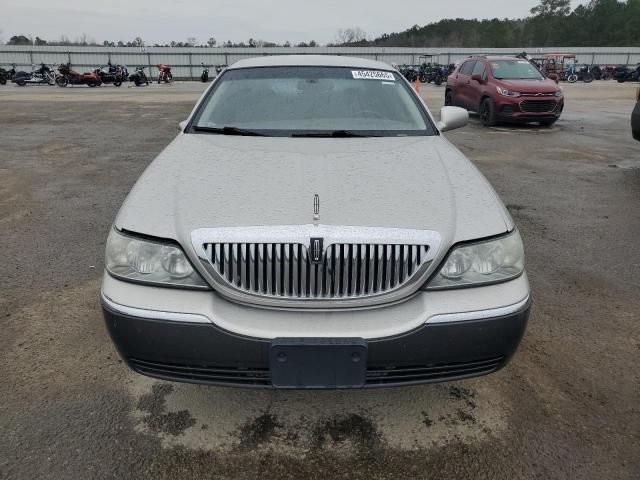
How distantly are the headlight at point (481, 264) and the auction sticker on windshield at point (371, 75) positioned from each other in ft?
6.09

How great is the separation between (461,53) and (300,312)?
48804mm

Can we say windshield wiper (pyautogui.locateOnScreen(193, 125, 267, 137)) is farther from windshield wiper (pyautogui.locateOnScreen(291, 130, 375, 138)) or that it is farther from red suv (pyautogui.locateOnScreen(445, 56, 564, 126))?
red suv (pyautogui.locateOnScreen(445, 56, 564, 126))

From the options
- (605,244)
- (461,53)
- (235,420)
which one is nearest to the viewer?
(235,420)

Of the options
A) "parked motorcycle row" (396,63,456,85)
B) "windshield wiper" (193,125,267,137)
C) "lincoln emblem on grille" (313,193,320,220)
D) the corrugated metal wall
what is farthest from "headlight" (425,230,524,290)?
the corrugated metal wall

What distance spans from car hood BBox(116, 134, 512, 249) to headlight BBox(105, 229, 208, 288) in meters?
0.06

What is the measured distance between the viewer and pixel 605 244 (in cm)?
443

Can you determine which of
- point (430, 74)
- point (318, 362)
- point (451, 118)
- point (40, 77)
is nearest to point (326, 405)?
point (318, 362)

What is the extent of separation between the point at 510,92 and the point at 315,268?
1080cm

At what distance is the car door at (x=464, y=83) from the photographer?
42.8ft

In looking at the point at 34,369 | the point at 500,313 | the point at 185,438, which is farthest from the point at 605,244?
the point at 34,369

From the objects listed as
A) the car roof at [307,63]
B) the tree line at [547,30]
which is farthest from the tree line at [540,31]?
the car roof at [307,63]

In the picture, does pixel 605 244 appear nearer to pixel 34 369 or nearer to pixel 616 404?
pixel 616 404

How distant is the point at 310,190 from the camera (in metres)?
2.11

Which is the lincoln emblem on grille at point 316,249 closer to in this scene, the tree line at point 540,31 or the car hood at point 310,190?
the car hood at point 310,190
